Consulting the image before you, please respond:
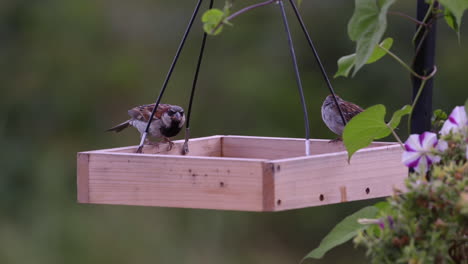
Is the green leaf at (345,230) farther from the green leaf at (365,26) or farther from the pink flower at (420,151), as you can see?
the green leaf at (365,26)

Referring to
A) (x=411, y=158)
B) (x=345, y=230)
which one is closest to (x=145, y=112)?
(x=345, y=230)

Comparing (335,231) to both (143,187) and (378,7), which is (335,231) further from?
(143,187)

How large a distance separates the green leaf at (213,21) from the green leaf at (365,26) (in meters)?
0.31

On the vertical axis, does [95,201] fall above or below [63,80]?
below

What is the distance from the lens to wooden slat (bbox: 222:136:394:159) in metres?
3.08

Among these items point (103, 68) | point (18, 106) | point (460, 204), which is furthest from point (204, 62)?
point (460, 204)

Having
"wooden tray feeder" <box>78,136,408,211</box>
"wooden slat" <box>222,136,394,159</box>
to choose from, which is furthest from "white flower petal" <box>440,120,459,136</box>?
"wooden slat" <box>222,136,394,159</box>

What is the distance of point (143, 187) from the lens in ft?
7.89

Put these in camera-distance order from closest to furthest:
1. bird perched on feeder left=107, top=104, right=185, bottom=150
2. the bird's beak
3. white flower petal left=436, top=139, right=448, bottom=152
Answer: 1. white flower petal left=436, top=139, right=448, bottom=152
2. bird perched on feeder left=107, top=104, right=185, bottom=150
3. the bird's beak

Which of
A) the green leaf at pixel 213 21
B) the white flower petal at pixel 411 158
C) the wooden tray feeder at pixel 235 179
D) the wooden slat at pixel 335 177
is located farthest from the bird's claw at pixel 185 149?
the white flower petal at pixel 411 158

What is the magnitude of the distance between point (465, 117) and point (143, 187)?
1.08 meters

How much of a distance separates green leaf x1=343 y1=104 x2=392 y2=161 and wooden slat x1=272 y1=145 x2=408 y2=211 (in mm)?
330

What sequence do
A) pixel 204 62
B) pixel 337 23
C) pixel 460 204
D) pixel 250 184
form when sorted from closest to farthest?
pixel 460 204, pixel 250 184, pixel 337 23, pixel 204 62

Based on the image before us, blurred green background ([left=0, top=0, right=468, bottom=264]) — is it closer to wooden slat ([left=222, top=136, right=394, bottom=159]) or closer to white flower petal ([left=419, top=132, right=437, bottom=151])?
wooden slat ([left=222, top=136, right=394, bottom=159])
